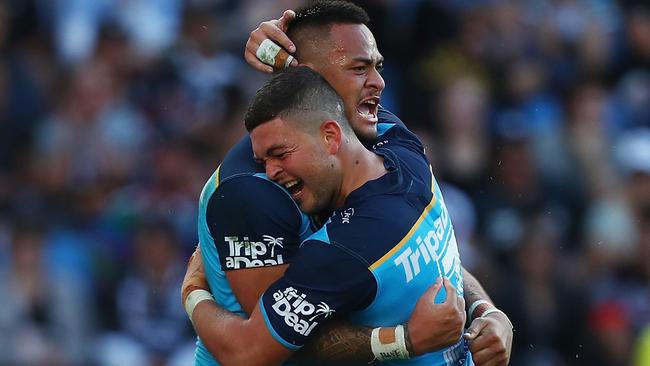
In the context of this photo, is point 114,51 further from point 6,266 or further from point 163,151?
point 6,266

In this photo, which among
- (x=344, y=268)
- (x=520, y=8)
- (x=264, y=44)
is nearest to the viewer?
(x=344, y=268)

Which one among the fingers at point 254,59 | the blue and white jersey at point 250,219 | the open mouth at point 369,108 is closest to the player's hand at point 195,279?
the blue and white jersey at point 250,219

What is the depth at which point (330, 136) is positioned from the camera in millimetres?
5492

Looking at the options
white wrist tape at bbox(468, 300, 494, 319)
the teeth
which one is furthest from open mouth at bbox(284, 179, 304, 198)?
white wrist tape at bbox(468, 300, 494, 319)

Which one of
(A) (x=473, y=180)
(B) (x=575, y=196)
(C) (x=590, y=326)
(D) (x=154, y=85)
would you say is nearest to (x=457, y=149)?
(A) (x=473, y=180)

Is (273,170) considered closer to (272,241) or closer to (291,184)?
(291,184)

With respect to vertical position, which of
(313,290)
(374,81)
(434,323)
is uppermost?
(374,81)

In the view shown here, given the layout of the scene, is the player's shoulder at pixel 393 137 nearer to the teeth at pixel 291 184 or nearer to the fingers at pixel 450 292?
the teeth at pixel 291 184

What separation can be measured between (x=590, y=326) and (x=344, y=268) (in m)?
5.62

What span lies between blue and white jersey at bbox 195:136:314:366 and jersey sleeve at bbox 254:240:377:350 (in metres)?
0.17

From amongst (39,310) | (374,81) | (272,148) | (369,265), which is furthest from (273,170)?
(39,310)

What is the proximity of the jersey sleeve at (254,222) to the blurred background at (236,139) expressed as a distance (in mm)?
4584

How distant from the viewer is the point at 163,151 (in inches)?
436

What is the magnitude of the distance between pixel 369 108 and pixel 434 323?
104 centimetres
